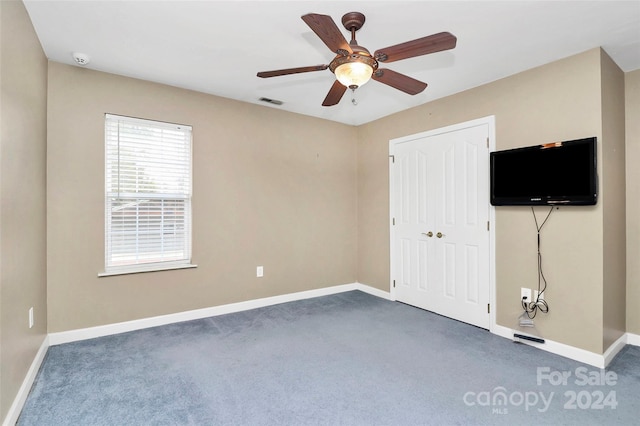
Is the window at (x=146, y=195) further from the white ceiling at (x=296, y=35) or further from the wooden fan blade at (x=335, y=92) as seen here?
the wooden fan blade at (x=335, y=92)

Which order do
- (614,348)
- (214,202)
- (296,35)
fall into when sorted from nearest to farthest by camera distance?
(296,35)
(614,348)
(214,202)

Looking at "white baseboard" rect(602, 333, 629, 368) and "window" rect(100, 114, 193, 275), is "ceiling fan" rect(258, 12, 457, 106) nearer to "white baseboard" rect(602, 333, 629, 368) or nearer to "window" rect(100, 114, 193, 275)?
"window" rect(100, 114, 193, 275)

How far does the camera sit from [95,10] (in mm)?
2201

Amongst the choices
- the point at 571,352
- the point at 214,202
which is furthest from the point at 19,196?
the point at 571,352

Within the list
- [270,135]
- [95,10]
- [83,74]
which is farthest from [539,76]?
[83,74]

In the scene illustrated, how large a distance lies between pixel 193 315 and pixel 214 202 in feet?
4.22

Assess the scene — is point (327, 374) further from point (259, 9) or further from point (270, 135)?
point (270, 135)

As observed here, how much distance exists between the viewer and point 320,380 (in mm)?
2373

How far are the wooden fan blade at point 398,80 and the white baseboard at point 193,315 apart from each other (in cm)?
296

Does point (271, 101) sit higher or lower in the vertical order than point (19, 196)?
higher

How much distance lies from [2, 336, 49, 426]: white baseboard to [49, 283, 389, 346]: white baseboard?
256mm

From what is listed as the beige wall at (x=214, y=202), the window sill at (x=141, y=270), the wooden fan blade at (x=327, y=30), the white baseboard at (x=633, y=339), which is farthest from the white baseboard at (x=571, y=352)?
the window sill at (x=141, y=270)

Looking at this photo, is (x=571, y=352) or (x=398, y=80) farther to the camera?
(x=571, y=352)

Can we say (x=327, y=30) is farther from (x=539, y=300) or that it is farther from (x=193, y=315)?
(x=193, y=315)
